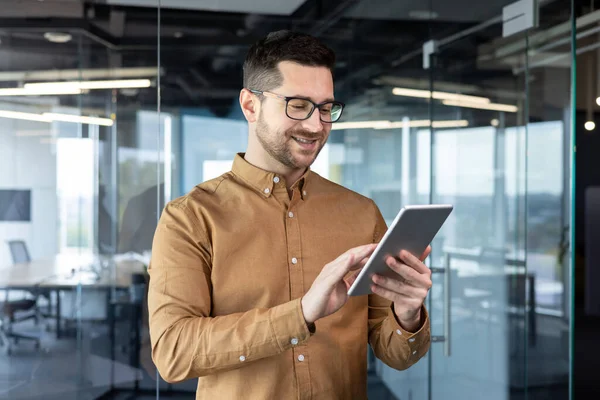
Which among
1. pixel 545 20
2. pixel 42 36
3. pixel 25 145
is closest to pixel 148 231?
pixel 25 145

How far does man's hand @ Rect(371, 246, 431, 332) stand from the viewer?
4.40 ft

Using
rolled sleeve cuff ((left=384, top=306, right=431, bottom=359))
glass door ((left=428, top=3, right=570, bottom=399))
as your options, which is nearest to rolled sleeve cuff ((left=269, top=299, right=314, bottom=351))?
rolled sleeve cuff ((left=384, top=306, right=431, bottom=359))

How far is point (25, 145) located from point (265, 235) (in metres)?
2.23

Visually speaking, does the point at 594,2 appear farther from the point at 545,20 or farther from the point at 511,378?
the point at 511,378

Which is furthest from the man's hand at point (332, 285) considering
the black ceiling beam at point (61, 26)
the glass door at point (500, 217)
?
the black ceiling beam at point (61, 26)

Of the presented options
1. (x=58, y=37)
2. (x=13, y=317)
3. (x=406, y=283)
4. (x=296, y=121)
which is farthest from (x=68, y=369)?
(x=406, y=283)

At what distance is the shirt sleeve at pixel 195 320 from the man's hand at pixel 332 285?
0.04 metres

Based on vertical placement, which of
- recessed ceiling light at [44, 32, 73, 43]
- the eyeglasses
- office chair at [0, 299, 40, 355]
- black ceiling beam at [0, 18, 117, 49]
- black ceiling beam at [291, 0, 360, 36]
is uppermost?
black ceiling beam at [291, 0, 360, 36]

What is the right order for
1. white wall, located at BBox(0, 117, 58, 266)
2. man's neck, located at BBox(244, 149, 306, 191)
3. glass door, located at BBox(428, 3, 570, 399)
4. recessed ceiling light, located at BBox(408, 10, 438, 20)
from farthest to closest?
recessed ceiling light, located at BBox(408, 10, 438, 20) → white wall, located at BBox(0, 117, 58, 266) → glass door, located at BBox(428, 3, 570, 399) → man's neck, located at BBox(244, 149, 306, 191)

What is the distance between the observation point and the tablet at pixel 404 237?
4.09 ft

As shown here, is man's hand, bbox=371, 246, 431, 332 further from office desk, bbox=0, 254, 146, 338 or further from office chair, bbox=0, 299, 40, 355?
office chair, bbox=0, 299, 40, 355

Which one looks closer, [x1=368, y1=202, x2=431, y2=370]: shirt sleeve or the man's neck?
[x1=368, y1=202, x2=431, y2=370]: shirt sleeve

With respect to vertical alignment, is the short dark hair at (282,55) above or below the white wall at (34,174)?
above

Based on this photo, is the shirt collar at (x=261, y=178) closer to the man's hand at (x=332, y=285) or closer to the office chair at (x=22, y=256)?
the man's hand at (x=332, y=285)
